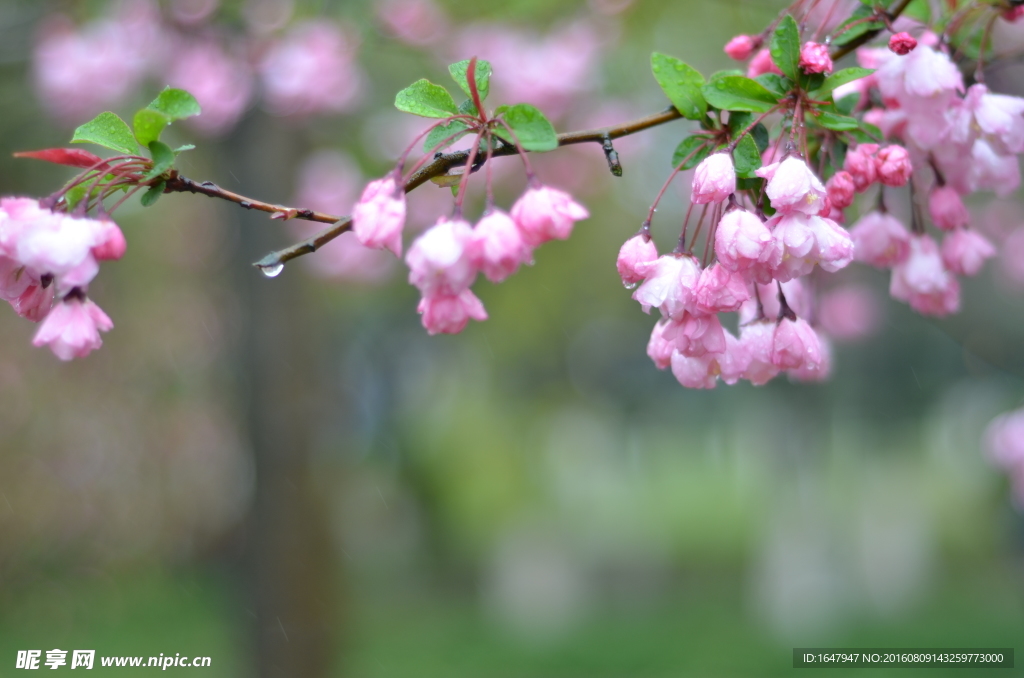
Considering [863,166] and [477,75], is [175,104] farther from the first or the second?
[863,166]

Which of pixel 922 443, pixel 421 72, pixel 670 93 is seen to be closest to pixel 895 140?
pixel 670 93

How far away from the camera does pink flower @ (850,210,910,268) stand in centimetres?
138

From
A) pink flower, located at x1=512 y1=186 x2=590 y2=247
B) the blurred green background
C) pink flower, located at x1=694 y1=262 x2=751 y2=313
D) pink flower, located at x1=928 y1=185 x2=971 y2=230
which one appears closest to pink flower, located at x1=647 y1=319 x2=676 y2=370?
pink flower, located at x1=694 y1=262 x2=751 y2=313

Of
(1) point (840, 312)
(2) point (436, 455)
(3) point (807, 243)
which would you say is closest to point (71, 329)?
(3) point (807, 243)

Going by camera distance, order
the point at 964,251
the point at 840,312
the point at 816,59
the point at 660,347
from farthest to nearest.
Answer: the point at 840,312
the point at 964,251
the point at 660,347
the point at 816,59

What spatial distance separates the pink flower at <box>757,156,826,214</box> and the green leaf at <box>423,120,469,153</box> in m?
0.40

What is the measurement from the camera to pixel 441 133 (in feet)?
3.46

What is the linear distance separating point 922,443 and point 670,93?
12.7 meters

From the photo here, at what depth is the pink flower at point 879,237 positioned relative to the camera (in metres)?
1.38

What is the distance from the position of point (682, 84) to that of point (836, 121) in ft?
0.71

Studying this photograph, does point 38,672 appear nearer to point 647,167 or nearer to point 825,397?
point 647,167

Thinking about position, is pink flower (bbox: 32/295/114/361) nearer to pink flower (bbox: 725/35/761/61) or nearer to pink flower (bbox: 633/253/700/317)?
pink flower (bbox: 633/253/700/317)

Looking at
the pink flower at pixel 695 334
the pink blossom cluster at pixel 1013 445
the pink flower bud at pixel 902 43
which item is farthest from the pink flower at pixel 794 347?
the pink blossom cluster at pixel 1013 445

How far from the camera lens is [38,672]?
15.8 ft
